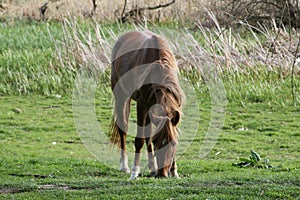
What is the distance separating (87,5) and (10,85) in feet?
24.7

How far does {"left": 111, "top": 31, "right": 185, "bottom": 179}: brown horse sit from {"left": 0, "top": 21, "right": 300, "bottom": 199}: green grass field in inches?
12.5

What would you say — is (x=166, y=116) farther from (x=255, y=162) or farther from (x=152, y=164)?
(x=255, y=162)

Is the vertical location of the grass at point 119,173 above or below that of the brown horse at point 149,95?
below

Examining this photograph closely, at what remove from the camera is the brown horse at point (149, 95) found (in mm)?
6844

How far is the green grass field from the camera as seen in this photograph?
649cm

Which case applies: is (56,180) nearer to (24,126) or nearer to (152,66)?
(152,66)

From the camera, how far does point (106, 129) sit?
1190cm

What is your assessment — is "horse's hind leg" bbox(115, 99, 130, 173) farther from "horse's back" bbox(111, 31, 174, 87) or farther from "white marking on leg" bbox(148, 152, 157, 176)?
"white marking on leg" bbox(148, 152, 157, 176)

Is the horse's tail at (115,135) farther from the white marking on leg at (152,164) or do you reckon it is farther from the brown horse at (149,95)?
the white marking on leg at (152,164)

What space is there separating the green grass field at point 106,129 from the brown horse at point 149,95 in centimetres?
32

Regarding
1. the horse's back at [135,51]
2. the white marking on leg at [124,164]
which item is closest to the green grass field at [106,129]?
the white marking on leg at [124,164]

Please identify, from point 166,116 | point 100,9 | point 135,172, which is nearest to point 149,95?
point 166,116

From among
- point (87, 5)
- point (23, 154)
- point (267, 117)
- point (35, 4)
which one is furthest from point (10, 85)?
point (35, 4)

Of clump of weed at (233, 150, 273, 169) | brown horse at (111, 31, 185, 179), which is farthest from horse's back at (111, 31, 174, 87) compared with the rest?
clump of weed at (233, 150, 273, 169)
